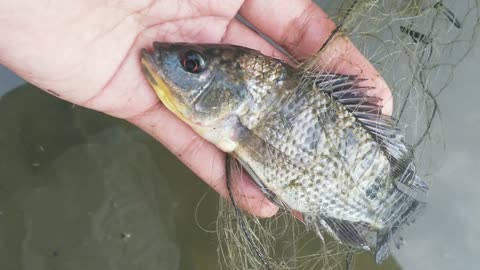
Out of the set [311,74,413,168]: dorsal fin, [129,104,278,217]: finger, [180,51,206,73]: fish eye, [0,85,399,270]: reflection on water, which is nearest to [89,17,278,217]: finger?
[129,104,278,217]: finger

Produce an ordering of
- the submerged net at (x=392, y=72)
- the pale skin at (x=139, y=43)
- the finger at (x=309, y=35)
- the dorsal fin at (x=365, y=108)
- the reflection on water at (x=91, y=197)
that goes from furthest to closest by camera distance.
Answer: the reflection on water at (x=91, y=197)
the submerged net at (x=392, y=72)
the finger at (x=309, y=35)
the dorsal fin at (x=365, y=108)
the pale skin at (x=139, y=43)

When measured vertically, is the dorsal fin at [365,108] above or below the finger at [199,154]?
above

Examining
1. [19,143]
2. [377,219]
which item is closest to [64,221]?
[19,143]

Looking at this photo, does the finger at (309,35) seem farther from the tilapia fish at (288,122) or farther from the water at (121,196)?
the water at (121,196)

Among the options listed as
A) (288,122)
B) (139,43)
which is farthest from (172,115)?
(288,122)

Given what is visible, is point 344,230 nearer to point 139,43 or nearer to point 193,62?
point 193,62

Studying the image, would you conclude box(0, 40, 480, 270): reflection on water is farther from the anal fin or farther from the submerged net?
the anal fin

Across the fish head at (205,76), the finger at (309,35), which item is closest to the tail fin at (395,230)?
the finger at (309,35)
